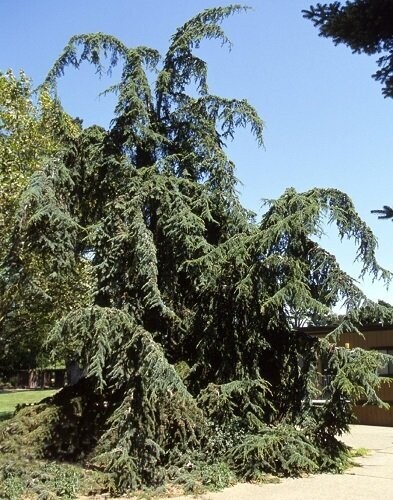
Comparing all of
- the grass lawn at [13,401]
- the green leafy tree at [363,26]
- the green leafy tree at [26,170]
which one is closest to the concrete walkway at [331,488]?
the green leafy tree at [363,26]

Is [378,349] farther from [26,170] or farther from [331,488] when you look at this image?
[26,170]

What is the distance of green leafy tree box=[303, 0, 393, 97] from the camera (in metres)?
4.11

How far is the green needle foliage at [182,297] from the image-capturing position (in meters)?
9.39

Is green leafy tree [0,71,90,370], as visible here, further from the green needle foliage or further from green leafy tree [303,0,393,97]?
green leafy tree [303,0,393,97]

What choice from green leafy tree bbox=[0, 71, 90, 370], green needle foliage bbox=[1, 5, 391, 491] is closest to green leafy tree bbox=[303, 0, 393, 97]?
green needle foliage bbox=[1, 5, 391, 491]

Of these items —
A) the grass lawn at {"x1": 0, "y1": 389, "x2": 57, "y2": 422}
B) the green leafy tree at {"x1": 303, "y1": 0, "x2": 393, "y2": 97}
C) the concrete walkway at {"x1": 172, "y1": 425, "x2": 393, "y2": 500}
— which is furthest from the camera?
the grass lawn at {"x1": 0, "y1": 389, "x2": 57, "y2": 422}

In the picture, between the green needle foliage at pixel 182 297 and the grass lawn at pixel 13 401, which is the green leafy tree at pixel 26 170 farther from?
the grass lawn at pixel 13 401

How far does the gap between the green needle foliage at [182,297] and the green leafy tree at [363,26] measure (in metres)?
5.58

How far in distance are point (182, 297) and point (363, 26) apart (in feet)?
27.9

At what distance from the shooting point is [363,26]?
163 inches

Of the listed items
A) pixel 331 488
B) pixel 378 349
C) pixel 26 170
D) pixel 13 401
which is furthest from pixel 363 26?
pixel 13 401

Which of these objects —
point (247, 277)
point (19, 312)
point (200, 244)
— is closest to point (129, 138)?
point (200, 244)

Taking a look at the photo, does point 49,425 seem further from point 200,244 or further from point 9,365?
point 9,365

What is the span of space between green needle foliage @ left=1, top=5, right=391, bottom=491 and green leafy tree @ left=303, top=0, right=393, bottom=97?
558cm
